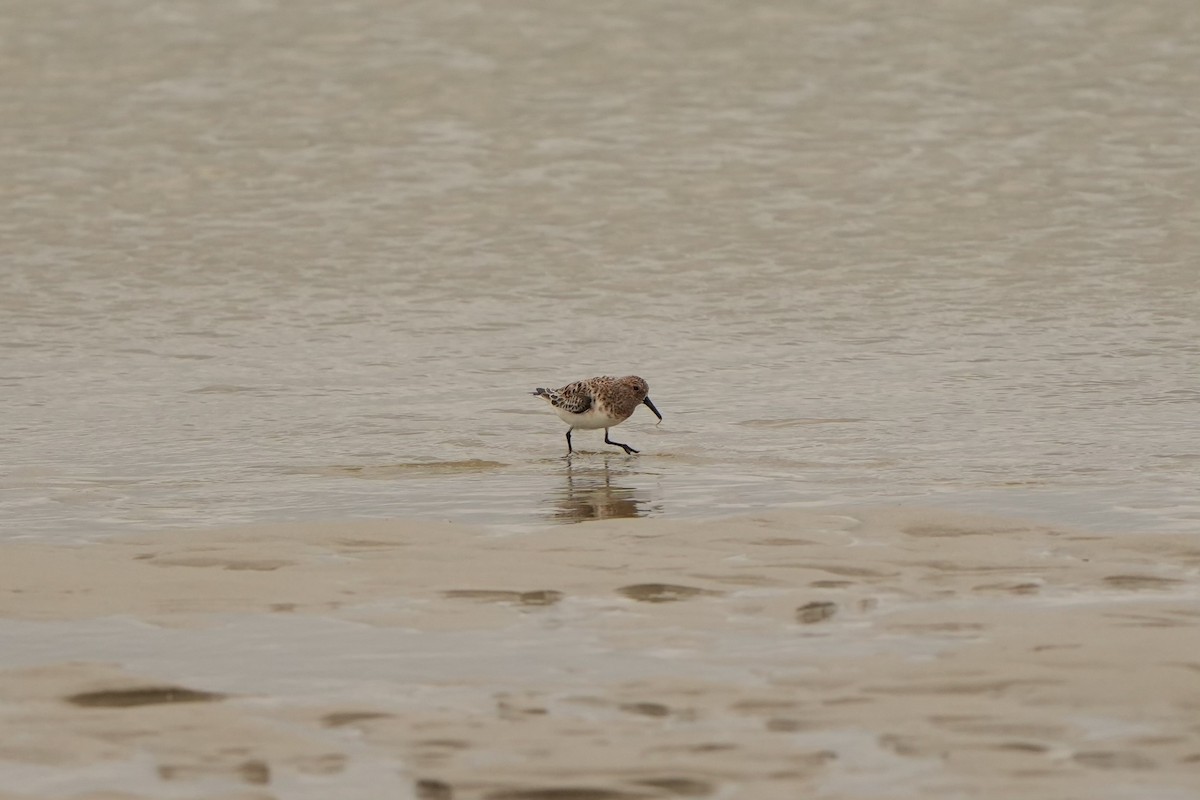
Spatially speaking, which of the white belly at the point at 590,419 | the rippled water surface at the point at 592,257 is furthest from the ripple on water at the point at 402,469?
the white belly at the point at 590,419

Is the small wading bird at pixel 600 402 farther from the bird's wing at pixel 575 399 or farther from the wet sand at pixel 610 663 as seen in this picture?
the wet sand at pixel 610 663

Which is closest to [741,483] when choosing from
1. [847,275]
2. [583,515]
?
[583,515]

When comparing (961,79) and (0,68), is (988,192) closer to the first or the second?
(961,79)

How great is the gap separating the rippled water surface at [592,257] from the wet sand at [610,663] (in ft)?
4.04

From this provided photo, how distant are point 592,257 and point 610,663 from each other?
39.3 ft

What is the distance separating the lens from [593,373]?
15281 mm

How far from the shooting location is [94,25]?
87.6 ft

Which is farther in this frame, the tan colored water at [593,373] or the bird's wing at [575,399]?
the bird's wing at [575,399]

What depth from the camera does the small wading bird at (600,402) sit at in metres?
12.5

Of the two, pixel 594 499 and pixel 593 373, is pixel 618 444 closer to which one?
pixel 594 499

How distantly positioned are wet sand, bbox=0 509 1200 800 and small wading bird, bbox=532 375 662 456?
3140mm

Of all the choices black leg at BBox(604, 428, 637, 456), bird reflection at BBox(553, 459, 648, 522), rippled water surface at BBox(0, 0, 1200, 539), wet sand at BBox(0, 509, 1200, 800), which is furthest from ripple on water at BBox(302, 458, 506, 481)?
wet sand at BBox(0, 509, 1200, 800)

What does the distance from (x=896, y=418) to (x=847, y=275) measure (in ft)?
16.7

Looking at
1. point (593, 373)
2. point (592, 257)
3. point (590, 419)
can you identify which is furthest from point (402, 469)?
point (592, 257)
